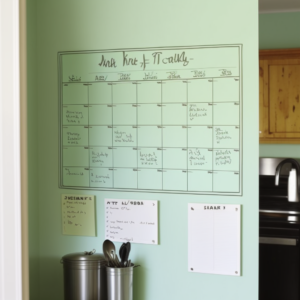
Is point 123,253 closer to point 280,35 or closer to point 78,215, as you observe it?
point 78,215

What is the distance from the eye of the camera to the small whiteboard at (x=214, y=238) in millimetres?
1829

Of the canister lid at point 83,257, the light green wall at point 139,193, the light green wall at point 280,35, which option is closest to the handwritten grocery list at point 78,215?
the light green wall at point 139,193

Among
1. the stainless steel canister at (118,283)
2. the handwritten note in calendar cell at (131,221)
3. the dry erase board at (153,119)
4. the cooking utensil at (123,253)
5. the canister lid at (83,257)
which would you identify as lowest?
the stainless steel canister at (118,283)

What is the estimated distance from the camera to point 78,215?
6.60 ft

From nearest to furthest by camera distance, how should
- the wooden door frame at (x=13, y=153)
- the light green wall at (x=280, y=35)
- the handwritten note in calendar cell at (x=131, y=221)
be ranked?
1. the wooden door frame at (x=13, y=153)
2. the handwritten note in calendar cell at (x=131, y=221)
3. the light green wall at (x=280, y=35)

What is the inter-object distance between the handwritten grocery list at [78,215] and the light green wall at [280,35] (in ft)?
7.71

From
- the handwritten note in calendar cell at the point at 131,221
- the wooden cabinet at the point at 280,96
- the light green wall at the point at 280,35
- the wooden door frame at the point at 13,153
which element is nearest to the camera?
the wooden door frame at the point at 13,153

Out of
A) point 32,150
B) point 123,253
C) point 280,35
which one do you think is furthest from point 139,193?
point 280,35

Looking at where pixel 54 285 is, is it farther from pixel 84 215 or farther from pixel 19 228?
pixel 19 228

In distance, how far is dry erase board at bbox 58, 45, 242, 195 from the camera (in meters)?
1.84

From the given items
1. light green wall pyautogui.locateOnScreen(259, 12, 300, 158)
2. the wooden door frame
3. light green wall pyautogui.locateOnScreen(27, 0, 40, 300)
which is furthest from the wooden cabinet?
the wooden door frame

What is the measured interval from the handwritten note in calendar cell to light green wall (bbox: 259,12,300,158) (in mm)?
2268

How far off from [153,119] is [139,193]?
1.11 ft

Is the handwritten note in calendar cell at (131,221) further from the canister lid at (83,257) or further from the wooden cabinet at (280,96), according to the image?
the wooden cabinet at (280,96)
